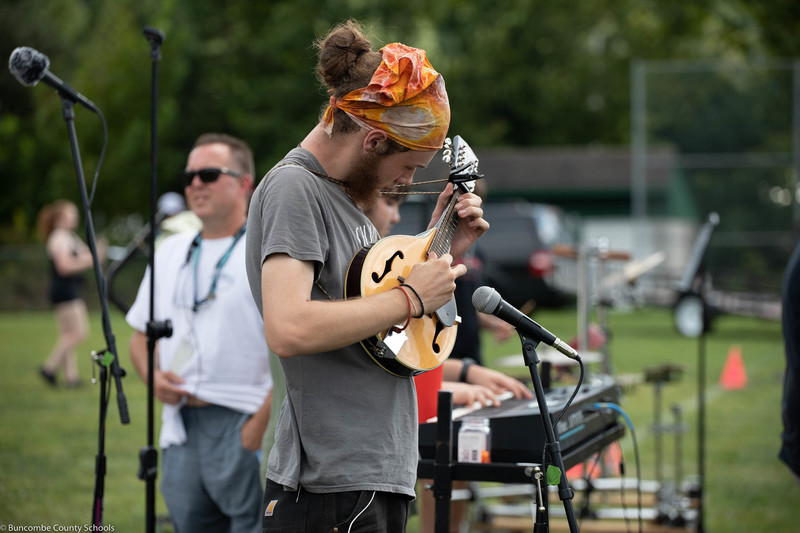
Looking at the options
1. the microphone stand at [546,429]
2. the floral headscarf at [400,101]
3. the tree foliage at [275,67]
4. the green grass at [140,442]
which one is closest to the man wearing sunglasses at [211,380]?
the microphone stand at [546,429]

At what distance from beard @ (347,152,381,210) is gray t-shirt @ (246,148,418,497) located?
0.05 metres

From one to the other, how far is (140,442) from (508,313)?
22.9 feet

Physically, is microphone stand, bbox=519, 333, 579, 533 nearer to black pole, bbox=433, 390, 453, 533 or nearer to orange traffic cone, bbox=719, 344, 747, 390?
black pole, bbox=433, 390, 453, 533

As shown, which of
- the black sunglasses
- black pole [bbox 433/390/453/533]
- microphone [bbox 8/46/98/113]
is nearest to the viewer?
black pole [bbox 433/390/453/533]

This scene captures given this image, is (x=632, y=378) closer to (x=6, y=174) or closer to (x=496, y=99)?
(x=6, y=174)

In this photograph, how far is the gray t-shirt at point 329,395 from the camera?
2369 millimetres

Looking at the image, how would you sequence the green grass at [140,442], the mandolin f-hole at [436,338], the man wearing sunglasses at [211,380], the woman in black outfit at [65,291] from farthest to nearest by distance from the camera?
the woman in black outfit at [65,291], the green grass at [140,442], the man wearing sunglasses at [211,380], the mandolin f-hole at [436,338]

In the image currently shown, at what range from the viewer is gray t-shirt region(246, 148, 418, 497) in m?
2.37

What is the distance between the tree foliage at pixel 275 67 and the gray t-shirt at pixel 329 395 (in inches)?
685

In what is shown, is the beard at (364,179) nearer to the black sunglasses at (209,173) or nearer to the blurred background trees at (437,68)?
the black sunglasses at (209,173)

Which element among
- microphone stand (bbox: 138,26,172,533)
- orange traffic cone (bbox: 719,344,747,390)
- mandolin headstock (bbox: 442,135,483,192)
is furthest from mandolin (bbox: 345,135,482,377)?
orange traffic cone (bbox: 719,344,747,390)

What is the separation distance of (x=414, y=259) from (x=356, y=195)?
242mm

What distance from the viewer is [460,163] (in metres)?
2.79

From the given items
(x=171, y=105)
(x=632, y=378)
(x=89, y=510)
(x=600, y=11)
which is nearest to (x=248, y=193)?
(x=632, y=378)
